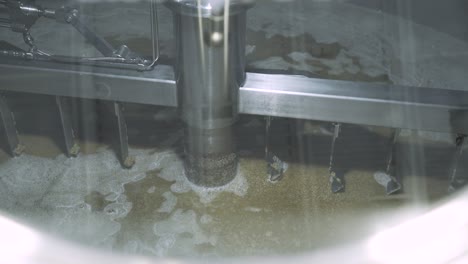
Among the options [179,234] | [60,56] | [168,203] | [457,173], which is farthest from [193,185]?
[457,173]

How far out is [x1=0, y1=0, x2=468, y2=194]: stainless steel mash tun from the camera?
4.62 ft

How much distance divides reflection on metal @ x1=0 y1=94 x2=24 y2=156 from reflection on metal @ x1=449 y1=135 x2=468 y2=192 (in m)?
1.66

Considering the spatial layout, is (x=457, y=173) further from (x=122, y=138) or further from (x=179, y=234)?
(x=122, y=138)

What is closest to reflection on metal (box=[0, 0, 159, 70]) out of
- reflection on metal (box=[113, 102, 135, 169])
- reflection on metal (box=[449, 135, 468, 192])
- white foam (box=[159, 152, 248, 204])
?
reflection on metal (box=[113, 102, 135, 169])

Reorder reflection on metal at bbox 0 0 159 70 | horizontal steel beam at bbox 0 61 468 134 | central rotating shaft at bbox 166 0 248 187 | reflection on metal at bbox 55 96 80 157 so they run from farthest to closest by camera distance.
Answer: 1. reflection on metal at bbox 55 96 80 157
2. reflection on metal at bbox 0 0 159 70
3. horizontal steel beam at bbox 0 61 468 134
4. central rotating shaft at bbox 166 0 248 187

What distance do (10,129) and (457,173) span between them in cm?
175

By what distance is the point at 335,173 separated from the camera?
66.7 inches

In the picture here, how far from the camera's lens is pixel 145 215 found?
153 centimetres

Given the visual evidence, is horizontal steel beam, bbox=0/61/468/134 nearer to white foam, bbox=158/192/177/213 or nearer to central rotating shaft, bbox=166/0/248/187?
central rotating shaft, bbox=166/0/248/187

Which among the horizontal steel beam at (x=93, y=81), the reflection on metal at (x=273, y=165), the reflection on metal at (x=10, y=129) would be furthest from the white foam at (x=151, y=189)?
the reflection on metal at (x=10, y=129)

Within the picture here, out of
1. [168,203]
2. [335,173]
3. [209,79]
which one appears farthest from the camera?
[335,173]

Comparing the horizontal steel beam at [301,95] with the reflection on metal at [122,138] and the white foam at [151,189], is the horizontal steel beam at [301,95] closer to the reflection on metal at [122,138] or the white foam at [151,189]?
the reflection on metal at [122,138]

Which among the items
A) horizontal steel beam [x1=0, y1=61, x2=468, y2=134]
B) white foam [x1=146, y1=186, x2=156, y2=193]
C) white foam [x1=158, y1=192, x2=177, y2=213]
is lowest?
white foam [x1=158, y1=192, x2=177, y2=213]

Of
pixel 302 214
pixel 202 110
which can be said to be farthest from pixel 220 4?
pixel 302 214
